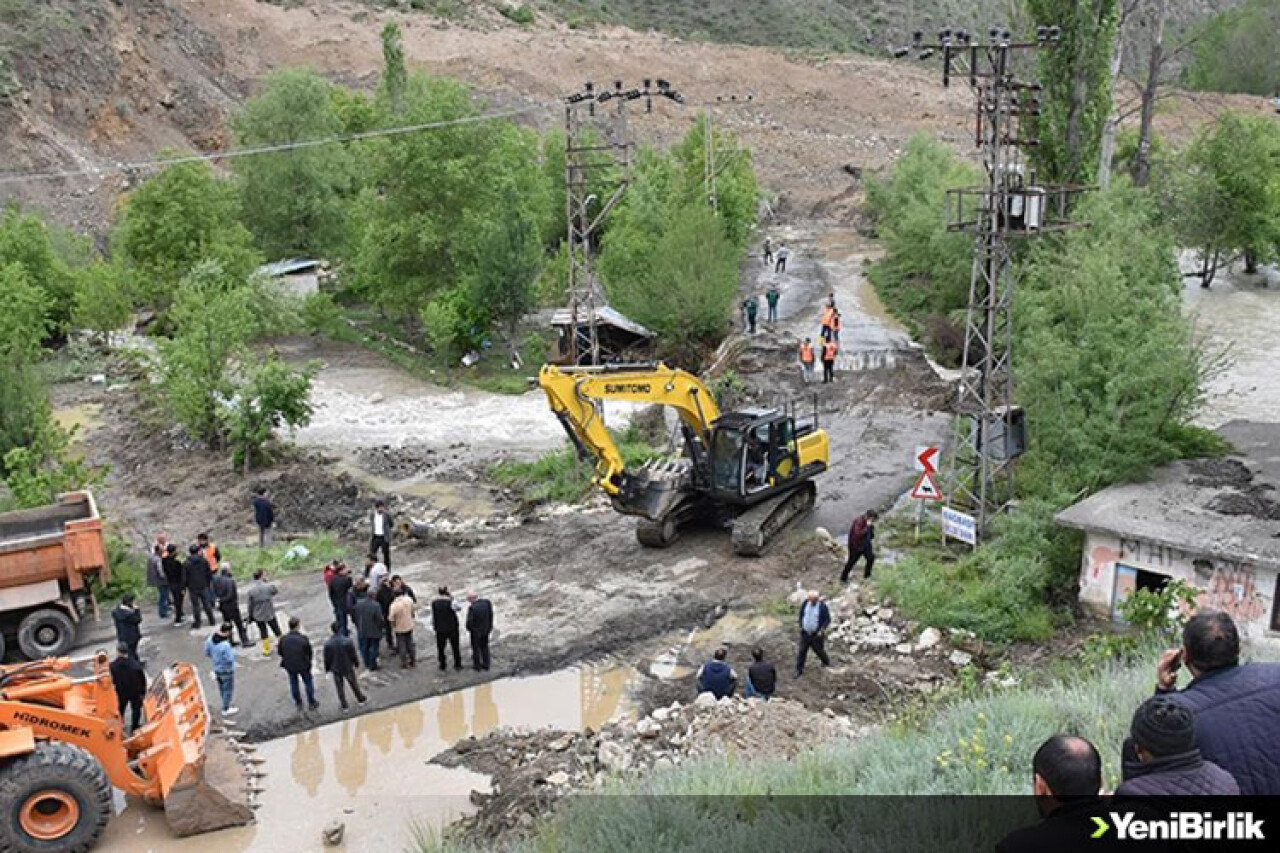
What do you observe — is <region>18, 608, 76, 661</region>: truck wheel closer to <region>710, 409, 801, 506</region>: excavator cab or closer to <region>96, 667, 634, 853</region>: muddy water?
<region>96, 667, 634, 853</region>: muddy water

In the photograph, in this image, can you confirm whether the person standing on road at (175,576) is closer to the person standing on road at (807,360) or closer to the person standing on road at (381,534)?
the person standing on road at (381,534)

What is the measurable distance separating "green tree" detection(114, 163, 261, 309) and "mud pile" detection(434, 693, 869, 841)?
91.1ft

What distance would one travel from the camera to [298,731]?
13.9m

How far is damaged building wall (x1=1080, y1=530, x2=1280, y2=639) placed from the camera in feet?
46.5

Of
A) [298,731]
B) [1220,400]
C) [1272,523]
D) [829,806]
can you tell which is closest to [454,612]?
[298,731]

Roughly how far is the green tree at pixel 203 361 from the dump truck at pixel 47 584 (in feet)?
28.3

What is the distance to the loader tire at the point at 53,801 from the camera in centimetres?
1065

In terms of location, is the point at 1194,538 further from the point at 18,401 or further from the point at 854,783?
the point at 18,401

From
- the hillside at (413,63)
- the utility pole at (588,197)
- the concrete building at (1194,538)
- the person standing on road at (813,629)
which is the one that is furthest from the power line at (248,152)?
the person standing on road at (813,629)

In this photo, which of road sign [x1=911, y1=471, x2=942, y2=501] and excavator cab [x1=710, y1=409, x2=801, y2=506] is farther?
excavator cab [x1=710, y1=409, x2=801, y2=506]

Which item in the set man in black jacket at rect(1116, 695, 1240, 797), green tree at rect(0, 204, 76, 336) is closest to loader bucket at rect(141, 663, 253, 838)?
man in black jacket at rect(1116, 695, 1240, 797)

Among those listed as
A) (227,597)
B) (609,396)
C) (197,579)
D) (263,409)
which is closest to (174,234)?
(263,409)

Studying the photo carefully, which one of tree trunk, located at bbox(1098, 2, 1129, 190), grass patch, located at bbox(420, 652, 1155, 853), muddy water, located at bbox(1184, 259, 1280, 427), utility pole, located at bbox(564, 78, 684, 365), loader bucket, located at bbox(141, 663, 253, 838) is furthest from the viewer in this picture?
tree trunk, located at bbox(1098, 2, 1129, 190)

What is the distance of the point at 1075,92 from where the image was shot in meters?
25.1
